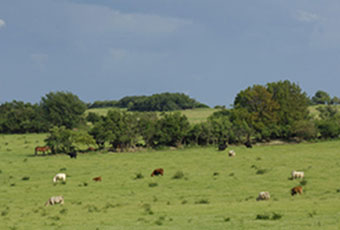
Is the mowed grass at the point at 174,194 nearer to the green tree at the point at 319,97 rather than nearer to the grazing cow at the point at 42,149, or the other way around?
the grazing cow at the point at 42,149

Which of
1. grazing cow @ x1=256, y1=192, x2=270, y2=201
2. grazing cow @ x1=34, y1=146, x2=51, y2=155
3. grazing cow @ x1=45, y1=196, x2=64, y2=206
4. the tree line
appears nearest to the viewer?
grazing cow @ x1=256, y1=192, x2=270, y2=201

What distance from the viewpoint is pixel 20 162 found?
159ft

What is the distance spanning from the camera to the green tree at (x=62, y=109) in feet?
301

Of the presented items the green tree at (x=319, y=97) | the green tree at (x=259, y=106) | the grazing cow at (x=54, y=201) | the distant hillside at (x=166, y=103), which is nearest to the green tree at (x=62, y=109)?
the green tree at (x=259, y=106)

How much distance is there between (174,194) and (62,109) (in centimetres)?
7140

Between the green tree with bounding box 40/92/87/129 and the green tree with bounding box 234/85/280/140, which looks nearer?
the green tree with bounding box 234/85/280/140

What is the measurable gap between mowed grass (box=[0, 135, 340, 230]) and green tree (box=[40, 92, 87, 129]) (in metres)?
43.0

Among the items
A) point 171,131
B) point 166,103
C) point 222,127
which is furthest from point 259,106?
point 166,103

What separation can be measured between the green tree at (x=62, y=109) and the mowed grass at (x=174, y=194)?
4295 centimetres

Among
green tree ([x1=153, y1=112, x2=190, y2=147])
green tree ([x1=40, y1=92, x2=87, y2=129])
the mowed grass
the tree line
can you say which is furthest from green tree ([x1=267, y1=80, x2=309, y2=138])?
green tree ([x1=40, y1=92, x2=87, y2=129])

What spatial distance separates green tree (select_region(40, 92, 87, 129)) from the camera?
91.6 meters

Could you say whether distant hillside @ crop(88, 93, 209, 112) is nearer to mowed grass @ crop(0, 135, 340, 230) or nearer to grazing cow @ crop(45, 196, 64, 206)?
mowed grass @ crop(0, 135, 340, 230)

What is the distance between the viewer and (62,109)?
94.0 m

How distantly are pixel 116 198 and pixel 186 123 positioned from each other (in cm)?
3851
